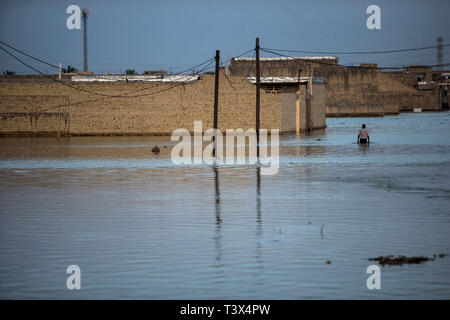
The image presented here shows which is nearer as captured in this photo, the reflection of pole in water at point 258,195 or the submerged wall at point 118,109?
the reflection of pole in water at point 258,195

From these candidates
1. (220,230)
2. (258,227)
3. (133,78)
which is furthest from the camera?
(133,78)

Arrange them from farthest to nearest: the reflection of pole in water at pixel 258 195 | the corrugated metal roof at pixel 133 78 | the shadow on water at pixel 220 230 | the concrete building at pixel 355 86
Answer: the concrete building at pixel 355 86 → the corrugated metal roof at pixel 133 78 → the reflection of pole in water at pixel 258 195 → the shadow on water at pixel 220 230

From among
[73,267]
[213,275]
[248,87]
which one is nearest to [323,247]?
[213,275]

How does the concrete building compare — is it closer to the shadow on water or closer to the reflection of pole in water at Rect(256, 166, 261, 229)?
the reflection of pole in water at Rect(256, 166, 261, 229)

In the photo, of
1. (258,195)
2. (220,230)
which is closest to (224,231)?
(220,230)

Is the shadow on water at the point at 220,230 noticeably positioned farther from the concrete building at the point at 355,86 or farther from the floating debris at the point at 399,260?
the concrete building at the point at 355,86

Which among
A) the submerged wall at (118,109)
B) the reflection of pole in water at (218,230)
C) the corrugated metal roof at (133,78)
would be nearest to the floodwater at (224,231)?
the reflection of pole in water at (218,230)

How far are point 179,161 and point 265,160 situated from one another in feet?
10.4

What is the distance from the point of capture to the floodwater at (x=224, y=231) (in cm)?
896

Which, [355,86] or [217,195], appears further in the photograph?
[355,86]

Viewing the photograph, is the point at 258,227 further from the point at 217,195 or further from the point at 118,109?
the point at 118,109

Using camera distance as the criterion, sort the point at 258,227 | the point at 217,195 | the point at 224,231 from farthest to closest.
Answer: the point at 217,195 → the point at 258,227 → the point at 224,231

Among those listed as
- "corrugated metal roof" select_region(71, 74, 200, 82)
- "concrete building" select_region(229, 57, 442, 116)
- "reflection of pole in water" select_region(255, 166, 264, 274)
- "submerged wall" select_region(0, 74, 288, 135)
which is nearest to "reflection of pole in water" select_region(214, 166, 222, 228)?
"reflection of pole in water" select_region(255, 166, 264, 274)

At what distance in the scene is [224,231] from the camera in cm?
1280
